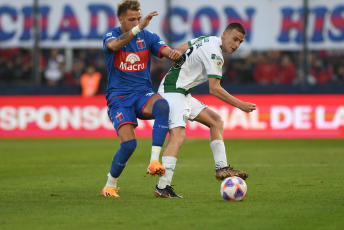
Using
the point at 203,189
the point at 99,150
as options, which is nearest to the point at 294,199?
the point at 203,189

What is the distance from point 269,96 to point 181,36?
3.81m

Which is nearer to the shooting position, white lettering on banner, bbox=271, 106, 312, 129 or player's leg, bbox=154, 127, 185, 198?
player's leg, bbox=154, 127, 185, 198

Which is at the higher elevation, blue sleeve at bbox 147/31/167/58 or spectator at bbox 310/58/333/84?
blue sleeve at bbox 147/31/167/58

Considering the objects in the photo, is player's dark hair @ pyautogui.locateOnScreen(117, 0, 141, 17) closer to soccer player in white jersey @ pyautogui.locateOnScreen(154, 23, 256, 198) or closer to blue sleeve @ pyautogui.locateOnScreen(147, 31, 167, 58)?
blue sleeve @ pyautogui.locateOnScreen(147, 31, 167, 58)

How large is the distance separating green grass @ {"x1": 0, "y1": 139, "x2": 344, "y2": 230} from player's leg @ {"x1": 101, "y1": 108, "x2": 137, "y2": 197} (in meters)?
0.19

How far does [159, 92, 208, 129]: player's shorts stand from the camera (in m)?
8.07

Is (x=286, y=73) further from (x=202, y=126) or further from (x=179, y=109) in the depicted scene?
(x=179, y=109)

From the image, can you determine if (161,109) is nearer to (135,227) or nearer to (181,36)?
(135,227)

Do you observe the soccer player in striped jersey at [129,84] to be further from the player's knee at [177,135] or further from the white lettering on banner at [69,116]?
the white lettering on banner at [69,116]

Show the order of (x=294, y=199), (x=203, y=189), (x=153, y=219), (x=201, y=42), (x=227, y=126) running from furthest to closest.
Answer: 1. (x=227, y=126)
2. (x=203, y=189)
3. (x=201, y=42)
4. (x=294, y=199)
5. (x=153, y=219)

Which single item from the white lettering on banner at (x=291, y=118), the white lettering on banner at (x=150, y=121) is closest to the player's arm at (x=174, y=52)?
the white lettering on banner at (x=150, y=121)

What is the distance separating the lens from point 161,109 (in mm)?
7930

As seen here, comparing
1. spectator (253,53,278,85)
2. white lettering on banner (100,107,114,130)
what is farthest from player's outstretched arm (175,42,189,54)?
spectator (253,53,278,85)

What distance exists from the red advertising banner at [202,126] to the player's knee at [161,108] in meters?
11.5
